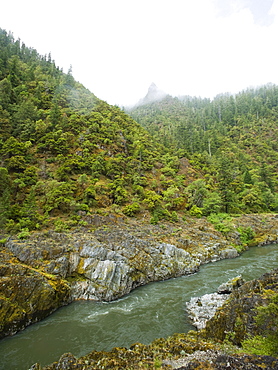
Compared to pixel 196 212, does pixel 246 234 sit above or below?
below

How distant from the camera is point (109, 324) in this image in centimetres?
1240

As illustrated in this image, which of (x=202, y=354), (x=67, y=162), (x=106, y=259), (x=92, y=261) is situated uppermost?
(x=67, y=162)

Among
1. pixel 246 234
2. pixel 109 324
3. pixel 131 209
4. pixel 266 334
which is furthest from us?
pixel 246 234

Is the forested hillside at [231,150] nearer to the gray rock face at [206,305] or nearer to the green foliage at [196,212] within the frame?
the green foliage at [196,212]

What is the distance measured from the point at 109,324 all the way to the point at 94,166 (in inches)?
1078

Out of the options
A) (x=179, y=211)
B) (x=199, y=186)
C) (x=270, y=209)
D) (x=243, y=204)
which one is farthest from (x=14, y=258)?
(x=270, y=209)

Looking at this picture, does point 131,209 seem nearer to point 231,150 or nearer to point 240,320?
point 240,320

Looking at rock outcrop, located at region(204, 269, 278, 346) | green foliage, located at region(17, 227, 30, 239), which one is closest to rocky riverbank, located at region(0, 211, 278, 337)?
green foliage, located at region(17, 227, 30, 239)

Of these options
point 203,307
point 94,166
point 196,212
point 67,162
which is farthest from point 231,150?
point 203,307

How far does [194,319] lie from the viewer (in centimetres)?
1219

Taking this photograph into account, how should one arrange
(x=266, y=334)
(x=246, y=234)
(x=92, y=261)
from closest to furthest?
1. (x=266, y=334)
2. (x=92, y=261)
3. (x=246, y=234)

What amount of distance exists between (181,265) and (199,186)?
2336 centimetres

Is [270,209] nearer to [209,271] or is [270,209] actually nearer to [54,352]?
[209,271]

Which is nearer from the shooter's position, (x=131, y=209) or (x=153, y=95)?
(x=131, y=209)
